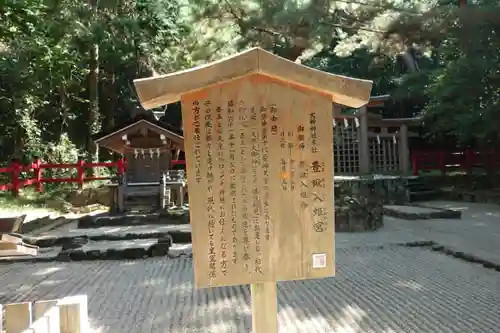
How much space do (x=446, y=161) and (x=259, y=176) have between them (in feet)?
60.5

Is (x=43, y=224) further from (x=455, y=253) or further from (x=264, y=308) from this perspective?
(x=264, y=308)

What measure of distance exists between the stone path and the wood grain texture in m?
1.51

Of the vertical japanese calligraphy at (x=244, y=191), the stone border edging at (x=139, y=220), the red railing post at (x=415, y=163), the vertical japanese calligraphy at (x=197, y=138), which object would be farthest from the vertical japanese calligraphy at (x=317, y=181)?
the red railing post at (x=415, y=163)

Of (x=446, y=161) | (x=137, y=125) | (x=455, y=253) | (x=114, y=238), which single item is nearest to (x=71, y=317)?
(x=455, y=253)

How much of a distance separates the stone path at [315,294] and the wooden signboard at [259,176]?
151 cm

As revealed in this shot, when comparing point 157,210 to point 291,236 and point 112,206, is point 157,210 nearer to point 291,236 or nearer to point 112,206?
point 112,206

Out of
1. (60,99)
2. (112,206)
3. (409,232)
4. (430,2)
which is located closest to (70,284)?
(409,232)

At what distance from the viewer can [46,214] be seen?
13125 mm

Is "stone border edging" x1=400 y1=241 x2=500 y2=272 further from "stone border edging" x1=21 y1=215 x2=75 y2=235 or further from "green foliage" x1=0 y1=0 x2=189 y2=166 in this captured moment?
"green foliage" x1=0 y1=0 x2=189 y2=166

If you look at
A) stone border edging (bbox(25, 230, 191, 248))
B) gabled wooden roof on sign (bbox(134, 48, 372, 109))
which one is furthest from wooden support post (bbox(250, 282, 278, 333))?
stone border edging (bbox(25, 230, 191, 248))

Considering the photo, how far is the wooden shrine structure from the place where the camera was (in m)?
13.1

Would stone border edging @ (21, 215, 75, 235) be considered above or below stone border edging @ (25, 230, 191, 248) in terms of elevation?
above

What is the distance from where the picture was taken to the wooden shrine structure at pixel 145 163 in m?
13.1

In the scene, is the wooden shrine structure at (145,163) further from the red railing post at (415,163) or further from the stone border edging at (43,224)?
the red railing post at (415,163)
